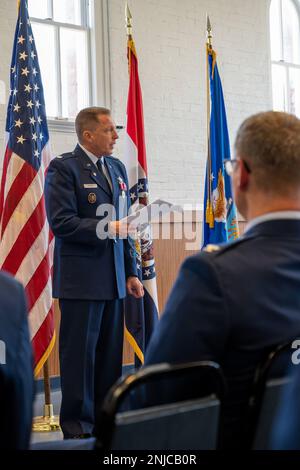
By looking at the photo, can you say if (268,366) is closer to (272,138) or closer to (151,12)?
(272,138)

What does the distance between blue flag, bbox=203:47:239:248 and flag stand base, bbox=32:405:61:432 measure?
1.53 meters

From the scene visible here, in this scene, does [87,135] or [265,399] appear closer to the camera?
[265,399]

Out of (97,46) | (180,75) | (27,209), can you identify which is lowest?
(27,209)

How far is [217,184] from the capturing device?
4.71m

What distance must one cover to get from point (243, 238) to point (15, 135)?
2.63m

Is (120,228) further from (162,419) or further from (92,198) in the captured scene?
(162,419)

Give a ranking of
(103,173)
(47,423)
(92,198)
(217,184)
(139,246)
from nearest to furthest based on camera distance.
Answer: (92,198) → (103,173) → (47,423) → (139,246) → (217,184)

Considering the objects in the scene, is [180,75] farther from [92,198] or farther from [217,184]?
[92,198]

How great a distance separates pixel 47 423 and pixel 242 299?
283 centimetres

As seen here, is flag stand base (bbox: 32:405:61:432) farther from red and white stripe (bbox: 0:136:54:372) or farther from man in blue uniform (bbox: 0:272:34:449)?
man in blue uniform (bbox: 0:272:34:449)

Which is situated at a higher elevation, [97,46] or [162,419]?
[97,46]

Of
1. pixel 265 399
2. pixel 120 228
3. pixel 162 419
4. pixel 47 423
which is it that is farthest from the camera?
pixel 47 423

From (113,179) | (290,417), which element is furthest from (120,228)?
(290,417)

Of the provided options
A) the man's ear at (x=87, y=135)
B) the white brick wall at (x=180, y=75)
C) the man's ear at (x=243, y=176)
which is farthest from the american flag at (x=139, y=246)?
the man's ear at (x=243, y=176)
